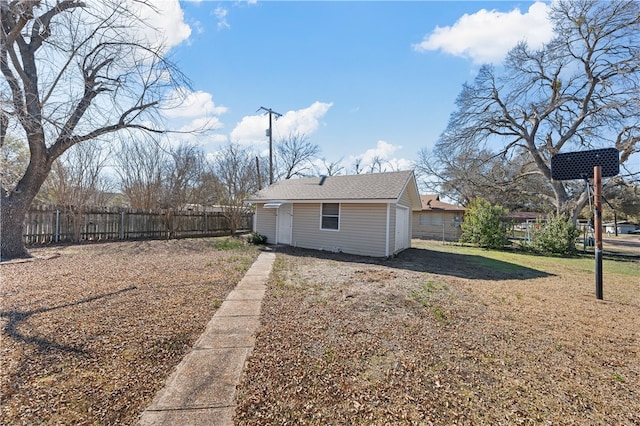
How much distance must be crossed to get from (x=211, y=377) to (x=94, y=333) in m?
1.85

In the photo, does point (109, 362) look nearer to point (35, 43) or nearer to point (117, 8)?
point (117, 8)

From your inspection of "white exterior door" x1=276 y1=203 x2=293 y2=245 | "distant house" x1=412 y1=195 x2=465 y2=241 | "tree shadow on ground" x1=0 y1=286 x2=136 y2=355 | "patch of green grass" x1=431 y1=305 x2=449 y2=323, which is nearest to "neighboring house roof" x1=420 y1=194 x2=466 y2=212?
"distant house" x1=412 y1=195 x2=465 y2=241

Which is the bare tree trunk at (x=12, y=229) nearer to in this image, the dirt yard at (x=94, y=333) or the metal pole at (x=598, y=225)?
the dirt yard at (x=94, y=333)

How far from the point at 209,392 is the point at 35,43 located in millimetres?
8822

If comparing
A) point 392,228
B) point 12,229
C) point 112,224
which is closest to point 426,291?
point 392,228

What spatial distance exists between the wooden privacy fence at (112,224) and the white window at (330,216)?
7.70 m

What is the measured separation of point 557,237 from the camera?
13.3 metres

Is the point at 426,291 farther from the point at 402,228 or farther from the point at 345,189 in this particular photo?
the point at 402,228

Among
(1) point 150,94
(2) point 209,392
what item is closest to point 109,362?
(2) point 209,392

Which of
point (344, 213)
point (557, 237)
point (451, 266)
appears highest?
point (344, 213)

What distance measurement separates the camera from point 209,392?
7.69ft

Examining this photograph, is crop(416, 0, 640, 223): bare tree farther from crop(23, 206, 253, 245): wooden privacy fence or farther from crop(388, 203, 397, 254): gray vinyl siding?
crop(23, 206, 253, 245): wooden privacy fence

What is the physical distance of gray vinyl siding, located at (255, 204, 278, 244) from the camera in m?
13.6

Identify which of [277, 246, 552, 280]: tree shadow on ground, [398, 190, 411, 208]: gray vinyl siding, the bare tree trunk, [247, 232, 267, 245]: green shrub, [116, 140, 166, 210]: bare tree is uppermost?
[116, 140, 166, 210]: bare tree
